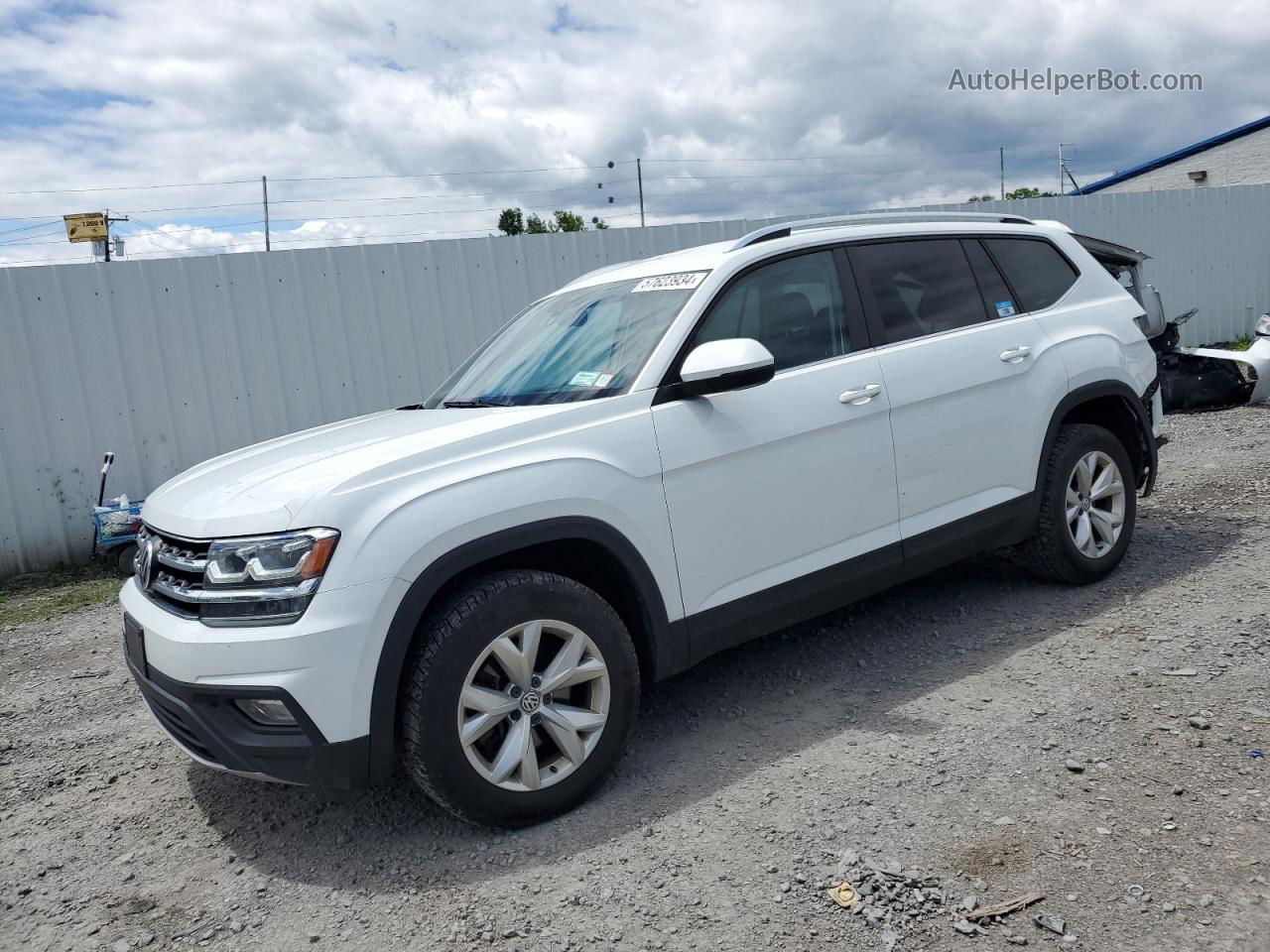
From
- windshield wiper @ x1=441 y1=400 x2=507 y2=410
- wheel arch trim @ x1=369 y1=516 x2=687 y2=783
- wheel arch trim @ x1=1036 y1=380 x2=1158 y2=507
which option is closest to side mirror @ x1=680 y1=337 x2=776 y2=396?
wheel arch trim @ x1=369 y1=516 x2=687 y2=783

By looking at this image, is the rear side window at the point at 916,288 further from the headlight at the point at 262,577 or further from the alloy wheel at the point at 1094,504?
the headlight at the point at 262,577

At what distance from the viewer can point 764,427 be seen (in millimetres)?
3602

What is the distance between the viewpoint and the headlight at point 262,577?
9.23 ft

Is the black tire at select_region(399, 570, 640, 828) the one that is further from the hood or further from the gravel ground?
the hood

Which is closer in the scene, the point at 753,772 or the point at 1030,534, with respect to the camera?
the point at 753,772

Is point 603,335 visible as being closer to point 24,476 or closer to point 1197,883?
point 1197,883

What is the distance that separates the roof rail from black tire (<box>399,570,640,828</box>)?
1619 mm

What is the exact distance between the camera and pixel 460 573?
3088 mm

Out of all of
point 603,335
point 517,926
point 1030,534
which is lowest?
point 517,926

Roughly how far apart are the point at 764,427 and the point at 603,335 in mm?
756

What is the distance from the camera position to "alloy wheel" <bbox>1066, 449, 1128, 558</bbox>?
4.73m

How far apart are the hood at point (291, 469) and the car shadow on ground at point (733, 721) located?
111 cm

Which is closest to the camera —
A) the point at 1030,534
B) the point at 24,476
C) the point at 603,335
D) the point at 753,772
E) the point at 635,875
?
the point at 635,875

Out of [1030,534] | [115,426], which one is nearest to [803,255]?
[1030,534]
